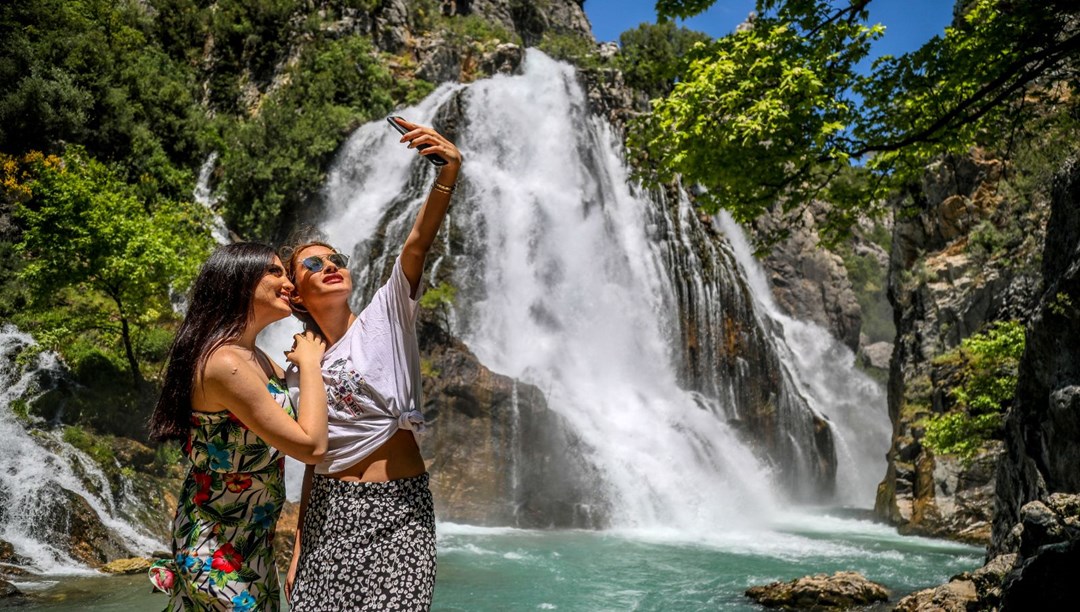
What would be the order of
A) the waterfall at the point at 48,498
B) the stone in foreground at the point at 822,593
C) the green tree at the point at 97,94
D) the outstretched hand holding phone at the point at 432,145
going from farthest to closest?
the green tree at the point at 97,94, the waterfall at the point at 48,498, the stone in foreground at the point at 822,593, the outstretched hand holding phone at the point at 432,145

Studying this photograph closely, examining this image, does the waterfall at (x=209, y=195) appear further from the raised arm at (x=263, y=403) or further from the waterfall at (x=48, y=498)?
the raised arm at (x=263, y=403)

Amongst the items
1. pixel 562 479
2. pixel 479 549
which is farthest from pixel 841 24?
pixel 562 479

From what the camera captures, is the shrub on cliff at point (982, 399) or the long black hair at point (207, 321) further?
the shrub on cliff at point (982, 399)

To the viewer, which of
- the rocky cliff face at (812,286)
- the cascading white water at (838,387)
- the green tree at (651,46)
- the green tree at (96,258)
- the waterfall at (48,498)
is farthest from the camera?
the rocky cliff face at (812,286)

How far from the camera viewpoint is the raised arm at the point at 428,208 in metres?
2.57

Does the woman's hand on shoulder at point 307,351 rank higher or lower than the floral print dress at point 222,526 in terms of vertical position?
higher

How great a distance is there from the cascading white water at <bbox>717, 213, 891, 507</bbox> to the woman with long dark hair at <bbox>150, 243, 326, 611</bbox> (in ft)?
79.6

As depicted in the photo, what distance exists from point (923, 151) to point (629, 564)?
7.08 m

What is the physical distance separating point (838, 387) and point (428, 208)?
31414mm

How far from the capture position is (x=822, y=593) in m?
8.39

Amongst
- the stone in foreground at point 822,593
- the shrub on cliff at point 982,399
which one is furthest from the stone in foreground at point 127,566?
the shrub on cliff at point 982,399

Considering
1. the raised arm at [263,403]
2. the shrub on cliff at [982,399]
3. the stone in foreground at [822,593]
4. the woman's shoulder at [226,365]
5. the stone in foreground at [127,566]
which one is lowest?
the stone in foreground at [127,566]

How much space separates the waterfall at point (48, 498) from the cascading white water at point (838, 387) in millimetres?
19489

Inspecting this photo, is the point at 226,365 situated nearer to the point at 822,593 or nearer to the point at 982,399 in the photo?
the point at 822,593
